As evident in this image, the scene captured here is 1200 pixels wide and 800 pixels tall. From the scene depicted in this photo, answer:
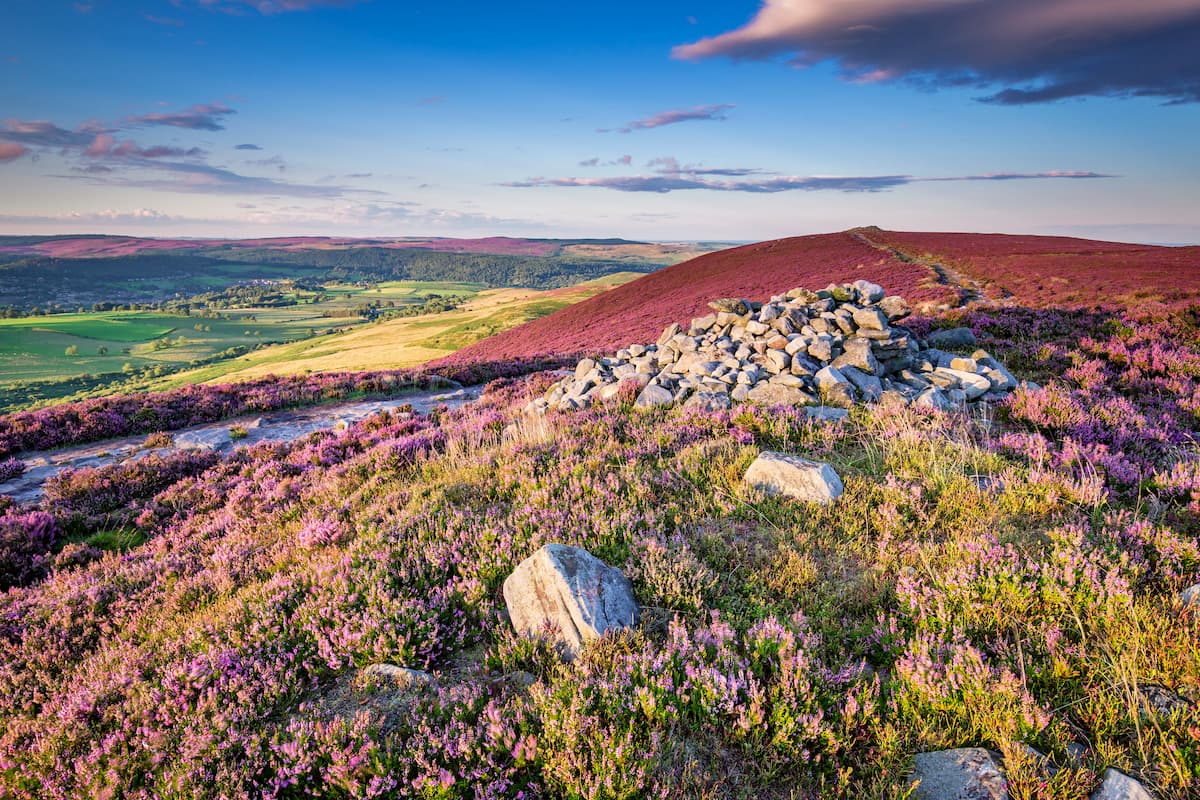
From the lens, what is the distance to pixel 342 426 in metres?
13.2

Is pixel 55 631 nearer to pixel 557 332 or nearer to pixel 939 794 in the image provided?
pixel 939 794

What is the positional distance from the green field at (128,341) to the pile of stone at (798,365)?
301 ft

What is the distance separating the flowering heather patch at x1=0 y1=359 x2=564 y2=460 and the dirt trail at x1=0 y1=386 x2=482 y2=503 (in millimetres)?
494

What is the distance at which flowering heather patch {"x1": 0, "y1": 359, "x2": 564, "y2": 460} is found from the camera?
1435cm

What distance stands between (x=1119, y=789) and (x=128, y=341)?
504 ft

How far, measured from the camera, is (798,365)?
415 inches

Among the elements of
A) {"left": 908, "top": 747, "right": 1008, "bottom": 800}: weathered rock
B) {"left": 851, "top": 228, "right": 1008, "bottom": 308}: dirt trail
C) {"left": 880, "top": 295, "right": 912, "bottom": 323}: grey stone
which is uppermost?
{"left": 851, "top": 228, "right": 1008, "bottom": 308}: dirt trail

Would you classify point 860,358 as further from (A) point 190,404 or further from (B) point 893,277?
(B) point 893,277

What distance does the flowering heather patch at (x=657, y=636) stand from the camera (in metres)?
3.14

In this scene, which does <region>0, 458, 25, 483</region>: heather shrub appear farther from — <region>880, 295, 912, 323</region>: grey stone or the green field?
the green field

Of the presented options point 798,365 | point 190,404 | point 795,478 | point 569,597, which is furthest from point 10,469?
point 798,365

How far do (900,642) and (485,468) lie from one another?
5.62m

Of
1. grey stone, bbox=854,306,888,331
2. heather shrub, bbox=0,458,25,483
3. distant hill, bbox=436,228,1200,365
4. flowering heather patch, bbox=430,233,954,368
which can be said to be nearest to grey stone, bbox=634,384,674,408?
grey stone, bbox=854,306,888,331

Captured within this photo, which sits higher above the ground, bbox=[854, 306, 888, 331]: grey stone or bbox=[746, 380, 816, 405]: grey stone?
bbox=[854, 306, 888, 331]: grey stone
